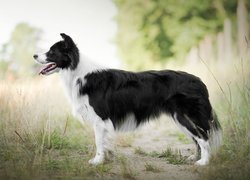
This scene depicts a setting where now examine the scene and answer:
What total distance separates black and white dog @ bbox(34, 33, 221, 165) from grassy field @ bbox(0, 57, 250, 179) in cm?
27

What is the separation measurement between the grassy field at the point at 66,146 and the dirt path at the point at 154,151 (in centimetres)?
2

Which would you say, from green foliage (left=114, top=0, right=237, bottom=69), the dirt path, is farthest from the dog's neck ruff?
green foliage (left=114, top=0, right=237, bottom=69)

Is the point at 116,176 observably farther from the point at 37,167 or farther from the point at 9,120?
the point at 9,120

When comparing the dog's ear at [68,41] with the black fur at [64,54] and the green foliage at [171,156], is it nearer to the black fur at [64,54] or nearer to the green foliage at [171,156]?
the black fur at [64,54]

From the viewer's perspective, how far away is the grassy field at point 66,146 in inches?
186

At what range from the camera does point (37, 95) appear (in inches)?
297

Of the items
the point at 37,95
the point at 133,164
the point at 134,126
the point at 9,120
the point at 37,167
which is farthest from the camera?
the point at 37,95

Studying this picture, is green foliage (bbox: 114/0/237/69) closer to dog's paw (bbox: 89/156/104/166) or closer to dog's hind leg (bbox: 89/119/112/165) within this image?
dog's hind leg (bbox: 89/119/112/165)

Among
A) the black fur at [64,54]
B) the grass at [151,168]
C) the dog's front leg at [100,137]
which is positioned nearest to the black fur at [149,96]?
the dog's front leg at [100,137]

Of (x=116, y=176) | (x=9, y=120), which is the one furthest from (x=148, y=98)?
(x=9, y=120)

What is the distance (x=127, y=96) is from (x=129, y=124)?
1.33 feet

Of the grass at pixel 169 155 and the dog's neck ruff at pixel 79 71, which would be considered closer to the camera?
the grass at pixel 169 155

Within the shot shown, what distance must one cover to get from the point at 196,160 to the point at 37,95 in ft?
10.5

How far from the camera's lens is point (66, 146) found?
6398mm
